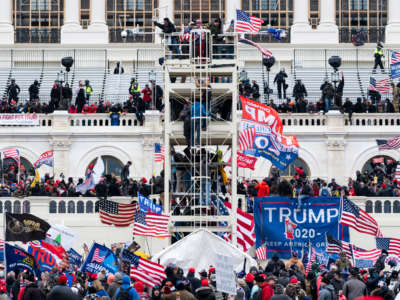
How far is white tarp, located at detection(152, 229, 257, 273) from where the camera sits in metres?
34.2

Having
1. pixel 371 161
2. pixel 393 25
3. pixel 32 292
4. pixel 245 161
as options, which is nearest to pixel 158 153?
pixel 245 161

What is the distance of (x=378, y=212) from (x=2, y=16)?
3467 centimetres

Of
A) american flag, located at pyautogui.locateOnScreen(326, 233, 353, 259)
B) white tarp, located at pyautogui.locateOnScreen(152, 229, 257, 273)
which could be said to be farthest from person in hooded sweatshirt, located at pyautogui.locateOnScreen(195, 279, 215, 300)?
american flag, located at pyautogui.locateOnScreen(326, 233, 353, 259)

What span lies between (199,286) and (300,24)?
48022mm

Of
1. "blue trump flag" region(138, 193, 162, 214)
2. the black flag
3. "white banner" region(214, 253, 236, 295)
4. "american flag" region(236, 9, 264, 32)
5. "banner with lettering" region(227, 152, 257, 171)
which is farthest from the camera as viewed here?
"american flag" region(236, 9, 264, 32)

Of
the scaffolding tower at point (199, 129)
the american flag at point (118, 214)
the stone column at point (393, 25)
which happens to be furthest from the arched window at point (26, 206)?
the stone column at point (393, 25)

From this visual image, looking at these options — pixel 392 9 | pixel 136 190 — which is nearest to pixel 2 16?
pixel 392 9

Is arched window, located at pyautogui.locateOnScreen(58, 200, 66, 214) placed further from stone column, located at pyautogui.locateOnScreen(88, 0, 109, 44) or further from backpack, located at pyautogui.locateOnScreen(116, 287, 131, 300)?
stone column, located at pyautogui.locateOnScreen(88, 0, 109, 44)

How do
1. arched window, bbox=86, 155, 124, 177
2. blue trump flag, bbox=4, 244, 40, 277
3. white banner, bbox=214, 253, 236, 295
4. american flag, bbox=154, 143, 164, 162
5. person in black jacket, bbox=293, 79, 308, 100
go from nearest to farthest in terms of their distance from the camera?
white banner, bbox=214, 253, 236, 295 → blue trump flag, bbox=4, 244, 40, 277 → american flag, bbox=154, 143, 164, 162 → arched window, bbox=86, 155, 124, 177 → person in black jacket, bbox=293, 79, 308, 100

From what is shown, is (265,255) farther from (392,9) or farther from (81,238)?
(392,9)

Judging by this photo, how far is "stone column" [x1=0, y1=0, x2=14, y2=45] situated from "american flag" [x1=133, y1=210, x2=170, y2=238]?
3841cm

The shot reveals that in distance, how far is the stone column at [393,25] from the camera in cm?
7456

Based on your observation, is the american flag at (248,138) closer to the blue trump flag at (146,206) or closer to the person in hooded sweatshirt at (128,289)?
the blue trump flag at (146,206)

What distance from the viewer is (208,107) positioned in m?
39.8
